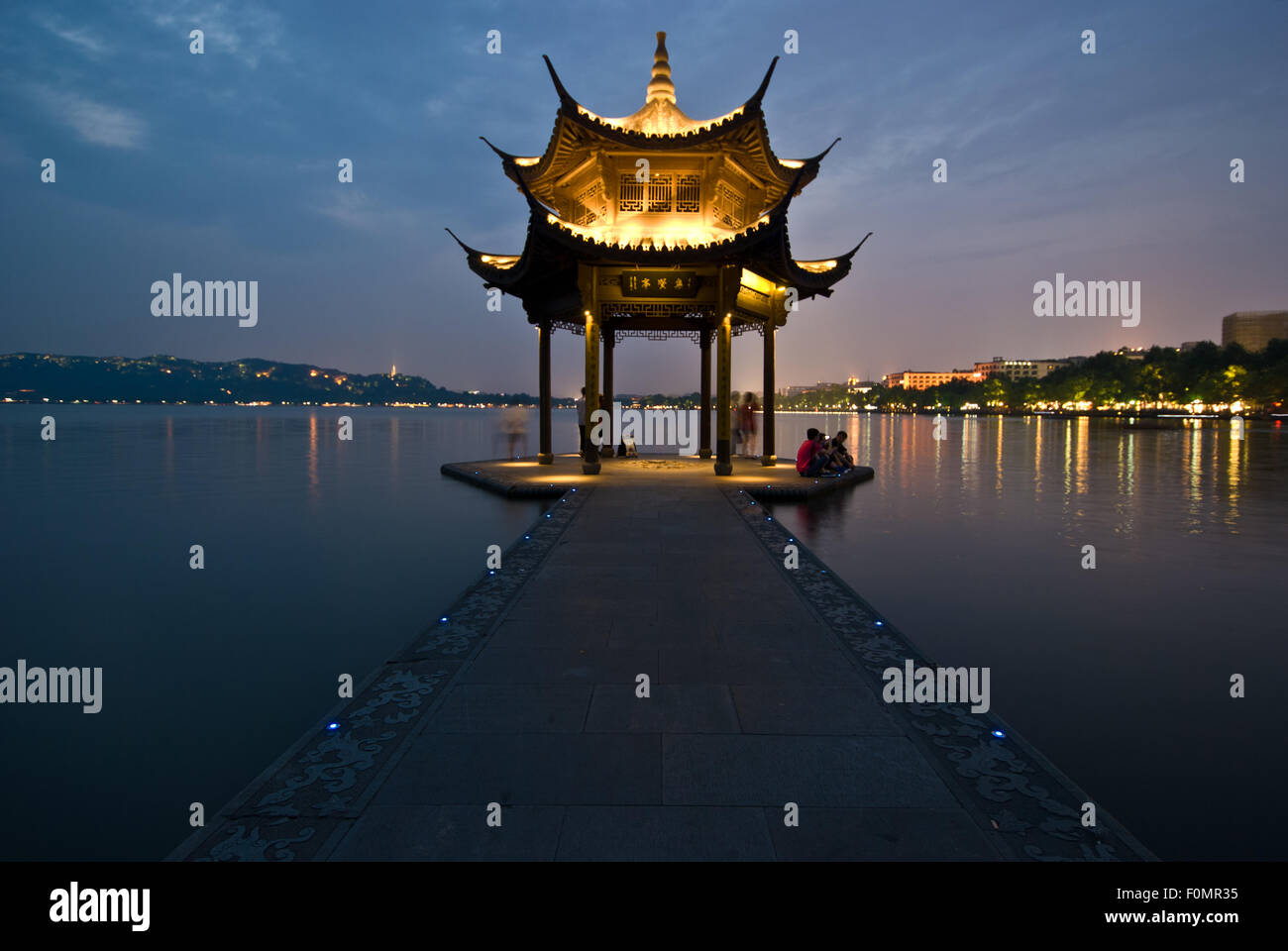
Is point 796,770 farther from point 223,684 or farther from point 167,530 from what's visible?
point 167,530

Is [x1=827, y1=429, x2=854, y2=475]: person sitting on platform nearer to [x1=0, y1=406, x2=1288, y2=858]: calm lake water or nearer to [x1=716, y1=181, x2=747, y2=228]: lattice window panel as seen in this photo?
[x1=0, y1=406, x2=1288, y2=858]: calm lake water

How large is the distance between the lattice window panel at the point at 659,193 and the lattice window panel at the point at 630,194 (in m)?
0.22

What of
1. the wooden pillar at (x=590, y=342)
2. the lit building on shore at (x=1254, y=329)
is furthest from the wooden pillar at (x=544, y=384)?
the lit building on shore at (x=1254, y=329)

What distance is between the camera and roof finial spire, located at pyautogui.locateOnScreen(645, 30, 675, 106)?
20484mm

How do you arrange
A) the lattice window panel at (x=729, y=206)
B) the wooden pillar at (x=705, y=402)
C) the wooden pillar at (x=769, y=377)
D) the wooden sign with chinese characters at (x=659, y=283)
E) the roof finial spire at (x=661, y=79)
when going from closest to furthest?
the wooden sign with chinese characters at (x=659, y=283) < the lattice window panel at (x=729, y=206) < the wooden pillar at (x=769, y=377) < the roof finial spire at (x=661, y=79) < the wooden pillar at (x=705, y=402)

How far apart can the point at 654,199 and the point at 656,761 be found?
1811cm

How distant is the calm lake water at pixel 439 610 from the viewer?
4.38 m

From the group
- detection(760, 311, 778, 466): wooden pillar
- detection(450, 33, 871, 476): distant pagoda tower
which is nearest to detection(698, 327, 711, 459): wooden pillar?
Result: detection(450, 33, 871, 476): distant pagoda tower

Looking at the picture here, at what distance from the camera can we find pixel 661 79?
2052 cm

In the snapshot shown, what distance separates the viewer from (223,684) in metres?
5.98

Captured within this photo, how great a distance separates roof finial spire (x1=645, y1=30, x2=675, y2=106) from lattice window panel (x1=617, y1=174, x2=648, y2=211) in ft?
12.1

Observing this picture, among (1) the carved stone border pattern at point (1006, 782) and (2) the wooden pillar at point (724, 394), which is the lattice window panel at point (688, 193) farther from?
(1) the carved stone border pattern at point (1006, 782)
